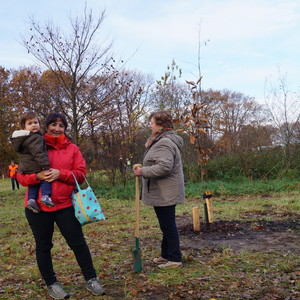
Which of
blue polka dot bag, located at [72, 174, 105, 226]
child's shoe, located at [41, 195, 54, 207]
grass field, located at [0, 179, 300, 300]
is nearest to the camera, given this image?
child's shoe, located at [41, 195, 54, 207]

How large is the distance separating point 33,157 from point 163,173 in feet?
4.50

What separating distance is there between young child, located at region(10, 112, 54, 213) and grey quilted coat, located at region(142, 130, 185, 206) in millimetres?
1117

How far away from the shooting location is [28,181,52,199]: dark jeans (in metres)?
3.10

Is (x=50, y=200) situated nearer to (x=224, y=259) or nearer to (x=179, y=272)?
(x=179, y=272)

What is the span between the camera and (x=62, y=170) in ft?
10.5

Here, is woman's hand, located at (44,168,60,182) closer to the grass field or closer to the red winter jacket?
the red winter jacket

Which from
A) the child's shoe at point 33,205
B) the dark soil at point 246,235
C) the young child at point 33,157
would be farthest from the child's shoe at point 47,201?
the dark soil at point 246,235

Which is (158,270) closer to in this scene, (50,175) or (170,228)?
(170,228)

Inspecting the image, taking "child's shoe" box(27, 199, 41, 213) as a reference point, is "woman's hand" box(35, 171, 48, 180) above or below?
above

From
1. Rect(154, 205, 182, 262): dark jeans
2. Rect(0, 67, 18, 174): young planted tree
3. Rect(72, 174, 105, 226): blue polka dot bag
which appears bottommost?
Rect(154, 205, 182, 262): dark jeans

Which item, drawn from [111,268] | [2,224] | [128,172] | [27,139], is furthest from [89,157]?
[27,139]

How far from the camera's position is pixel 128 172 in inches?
546

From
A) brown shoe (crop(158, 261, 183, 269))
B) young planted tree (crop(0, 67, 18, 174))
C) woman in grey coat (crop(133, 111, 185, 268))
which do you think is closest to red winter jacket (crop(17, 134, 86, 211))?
woman in grey coat (crop(133, 111, 185, 268))

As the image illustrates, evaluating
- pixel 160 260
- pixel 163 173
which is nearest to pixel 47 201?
pixel 163 173
